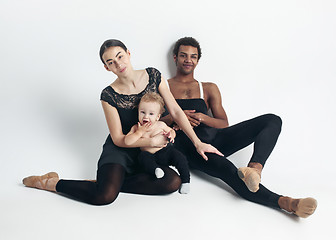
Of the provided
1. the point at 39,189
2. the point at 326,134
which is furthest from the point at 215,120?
the point at 39,189

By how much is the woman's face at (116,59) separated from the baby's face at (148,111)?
0.26 metres

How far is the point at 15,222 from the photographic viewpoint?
8.27 feet

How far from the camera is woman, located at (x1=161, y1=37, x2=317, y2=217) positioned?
278 centimetres

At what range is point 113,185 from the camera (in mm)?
2842

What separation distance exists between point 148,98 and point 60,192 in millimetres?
867

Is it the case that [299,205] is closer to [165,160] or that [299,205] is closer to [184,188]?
[184,188]

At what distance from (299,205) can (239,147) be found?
0.85 metres

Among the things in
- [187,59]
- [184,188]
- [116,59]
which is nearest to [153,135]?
[184,188]

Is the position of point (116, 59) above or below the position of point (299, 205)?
above

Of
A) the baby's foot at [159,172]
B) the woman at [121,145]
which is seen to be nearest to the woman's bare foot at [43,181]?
the woman at [121,145]

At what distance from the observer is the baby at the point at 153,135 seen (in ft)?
9.70

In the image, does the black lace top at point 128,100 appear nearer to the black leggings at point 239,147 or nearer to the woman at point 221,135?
the woman at point 221,135

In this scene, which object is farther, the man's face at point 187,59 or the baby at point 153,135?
the man's face at point 187,59

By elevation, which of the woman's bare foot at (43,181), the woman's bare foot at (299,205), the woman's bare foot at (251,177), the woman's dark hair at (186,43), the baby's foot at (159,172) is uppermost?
the woman's dark hair at (186,43)
